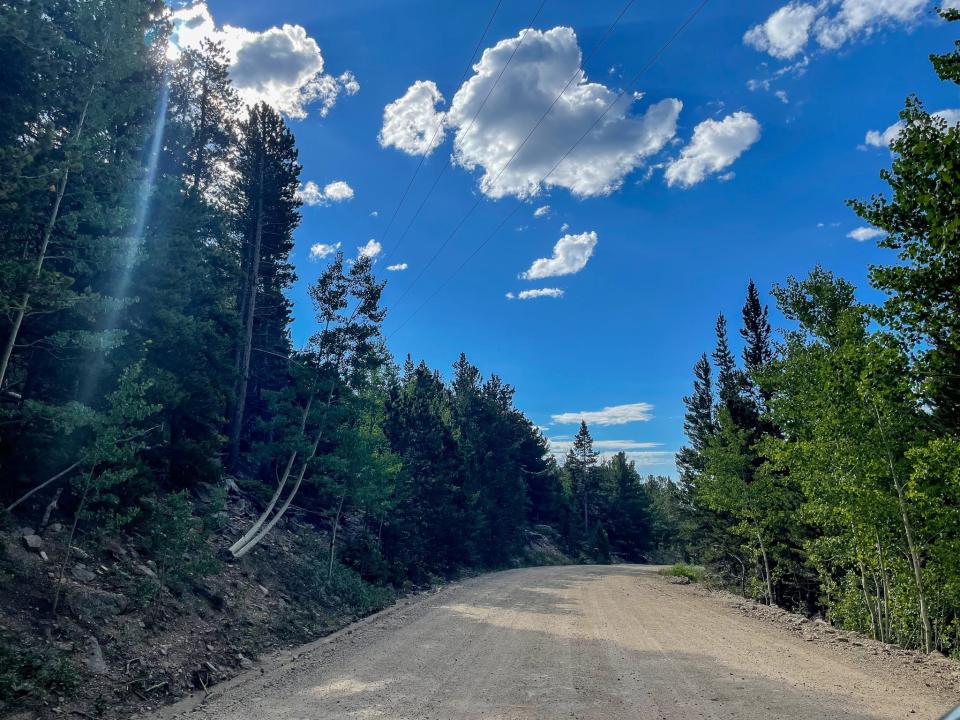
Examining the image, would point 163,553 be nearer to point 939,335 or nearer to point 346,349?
point 346,349

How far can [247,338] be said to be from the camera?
25.1 metres

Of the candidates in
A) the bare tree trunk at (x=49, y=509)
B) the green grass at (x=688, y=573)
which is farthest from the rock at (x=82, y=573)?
the green grass at (x=688, y=573)

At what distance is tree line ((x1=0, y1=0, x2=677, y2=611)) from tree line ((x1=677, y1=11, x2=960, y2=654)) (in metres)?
14.5

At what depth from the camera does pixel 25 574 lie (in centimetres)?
952

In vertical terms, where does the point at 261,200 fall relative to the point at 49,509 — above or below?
above

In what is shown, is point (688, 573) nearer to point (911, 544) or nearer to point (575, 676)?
point (911, 544)

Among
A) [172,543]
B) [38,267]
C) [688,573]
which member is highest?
[38,267]

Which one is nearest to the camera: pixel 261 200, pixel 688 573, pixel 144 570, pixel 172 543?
pixel 172 543

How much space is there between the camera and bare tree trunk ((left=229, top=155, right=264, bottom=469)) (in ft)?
81.1

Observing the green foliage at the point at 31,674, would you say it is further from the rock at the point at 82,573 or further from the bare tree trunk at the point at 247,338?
the bare tree trunk at the point at 247,338

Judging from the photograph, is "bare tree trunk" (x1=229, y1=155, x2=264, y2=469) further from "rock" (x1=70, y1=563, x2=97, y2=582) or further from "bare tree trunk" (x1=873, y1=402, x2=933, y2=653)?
"bare tree trunk" (x1=873, y1=402, x2=933, y2=653)

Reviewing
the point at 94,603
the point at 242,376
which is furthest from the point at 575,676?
the point at 242,376

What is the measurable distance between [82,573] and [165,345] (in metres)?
7.52

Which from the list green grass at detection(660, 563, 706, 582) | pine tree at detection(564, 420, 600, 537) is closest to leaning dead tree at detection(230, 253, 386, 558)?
green grass at detection(660, 563, 706, 582)
